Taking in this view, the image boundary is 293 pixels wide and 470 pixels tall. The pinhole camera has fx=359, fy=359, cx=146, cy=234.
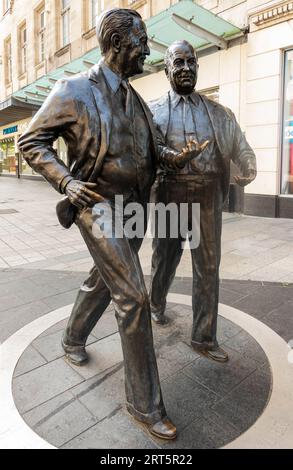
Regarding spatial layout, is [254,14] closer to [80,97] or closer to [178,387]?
[80,97]

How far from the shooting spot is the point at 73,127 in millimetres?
1945

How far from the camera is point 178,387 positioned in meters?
2.26

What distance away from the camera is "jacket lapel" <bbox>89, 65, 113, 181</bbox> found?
1.93m

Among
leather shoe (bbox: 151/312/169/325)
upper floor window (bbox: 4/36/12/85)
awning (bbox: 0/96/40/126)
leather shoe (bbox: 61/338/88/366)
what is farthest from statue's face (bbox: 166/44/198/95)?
upper floor window (bbox: 4/36/12/85)

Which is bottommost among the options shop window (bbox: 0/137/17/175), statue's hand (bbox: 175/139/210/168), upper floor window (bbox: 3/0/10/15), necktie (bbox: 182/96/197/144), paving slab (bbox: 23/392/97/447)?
paving slab (bbox: 23/392/97/447)

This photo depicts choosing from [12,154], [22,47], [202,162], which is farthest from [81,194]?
[12,154]

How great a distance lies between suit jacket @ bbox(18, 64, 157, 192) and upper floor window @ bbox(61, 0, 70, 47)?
17.7 m

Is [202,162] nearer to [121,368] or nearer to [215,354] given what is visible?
Result: [215,354]

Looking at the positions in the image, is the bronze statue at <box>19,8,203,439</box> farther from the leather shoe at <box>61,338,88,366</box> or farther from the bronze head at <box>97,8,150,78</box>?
the leather shoe at <box>61,338,88,366</box>

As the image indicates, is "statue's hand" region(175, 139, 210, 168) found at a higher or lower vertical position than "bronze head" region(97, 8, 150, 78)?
lower

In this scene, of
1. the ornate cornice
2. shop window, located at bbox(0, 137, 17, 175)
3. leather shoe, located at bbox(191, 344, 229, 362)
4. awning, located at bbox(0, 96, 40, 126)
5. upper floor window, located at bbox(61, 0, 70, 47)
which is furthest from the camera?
shop window, located at bbox(0, 137, 17, 175)

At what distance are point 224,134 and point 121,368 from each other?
1747 millimetres

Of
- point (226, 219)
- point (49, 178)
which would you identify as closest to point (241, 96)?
point (226, 219)

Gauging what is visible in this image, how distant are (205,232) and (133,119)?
895mm
